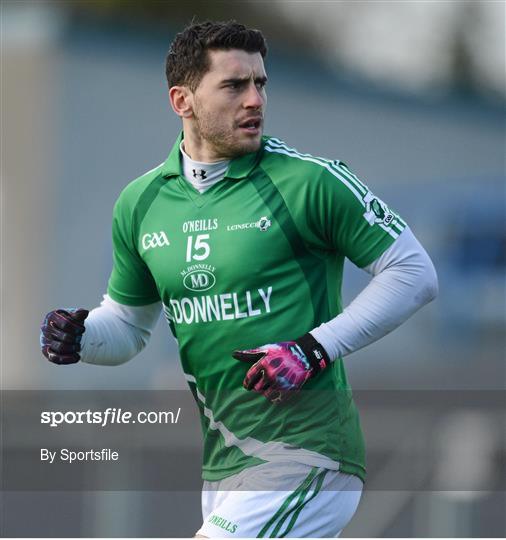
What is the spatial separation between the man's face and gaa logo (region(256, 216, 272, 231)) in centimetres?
26

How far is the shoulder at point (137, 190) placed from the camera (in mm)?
3943

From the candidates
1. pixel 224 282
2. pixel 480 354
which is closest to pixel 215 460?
pixel 224 282

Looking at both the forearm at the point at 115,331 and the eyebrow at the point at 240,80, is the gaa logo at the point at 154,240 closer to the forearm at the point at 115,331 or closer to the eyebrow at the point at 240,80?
the forearm at the point at 115,331

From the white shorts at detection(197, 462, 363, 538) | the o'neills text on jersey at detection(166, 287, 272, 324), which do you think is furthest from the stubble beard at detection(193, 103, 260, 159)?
the white shorts at detection(197, 462, 363, 538)

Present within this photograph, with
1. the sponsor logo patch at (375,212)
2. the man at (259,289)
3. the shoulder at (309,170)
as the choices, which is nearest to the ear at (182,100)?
the man at (259,289)

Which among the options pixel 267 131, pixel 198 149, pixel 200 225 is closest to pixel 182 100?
pixel 198 149

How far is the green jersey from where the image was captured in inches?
141

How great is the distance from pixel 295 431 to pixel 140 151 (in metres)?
4.76

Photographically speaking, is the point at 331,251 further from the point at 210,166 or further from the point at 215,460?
the point at 215,460

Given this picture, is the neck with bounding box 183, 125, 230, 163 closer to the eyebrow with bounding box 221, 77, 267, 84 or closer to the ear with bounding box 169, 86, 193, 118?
the ear with bounding box 169, 86, 193, 118

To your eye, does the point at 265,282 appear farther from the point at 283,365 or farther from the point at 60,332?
the point at 60,332

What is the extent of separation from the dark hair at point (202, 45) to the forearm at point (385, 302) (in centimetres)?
84

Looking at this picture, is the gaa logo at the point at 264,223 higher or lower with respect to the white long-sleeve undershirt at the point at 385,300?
higher

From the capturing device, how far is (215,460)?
149 inches
